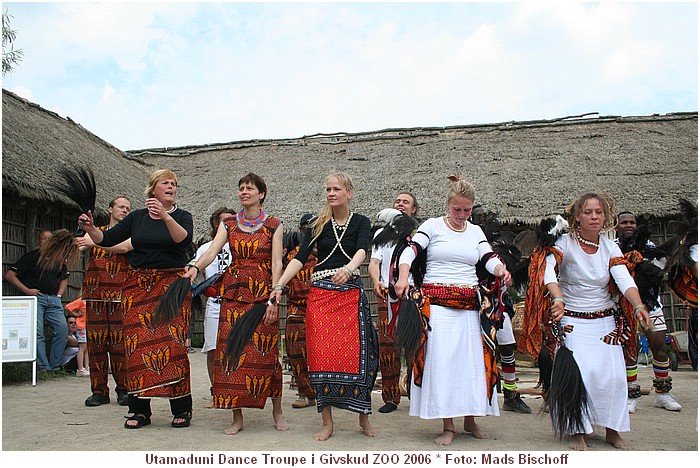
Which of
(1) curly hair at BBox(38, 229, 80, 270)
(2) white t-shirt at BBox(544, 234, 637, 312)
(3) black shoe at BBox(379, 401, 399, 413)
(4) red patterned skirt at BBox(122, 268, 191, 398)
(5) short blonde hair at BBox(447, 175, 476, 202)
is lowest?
(3) black shoe at BBox(379, 401, 399, 413)

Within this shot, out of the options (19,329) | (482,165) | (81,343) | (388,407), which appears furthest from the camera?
(482,165)

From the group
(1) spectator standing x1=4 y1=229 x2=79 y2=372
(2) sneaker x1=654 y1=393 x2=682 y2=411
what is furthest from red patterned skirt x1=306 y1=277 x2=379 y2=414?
(1) spectator standing x1=4 y1=229 x2=79 y2=372

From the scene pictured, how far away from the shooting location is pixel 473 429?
4.53 metres

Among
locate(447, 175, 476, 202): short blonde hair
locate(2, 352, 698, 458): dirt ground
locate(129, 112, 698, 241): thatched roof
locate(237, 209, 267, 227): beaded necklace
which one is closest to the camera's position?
locate(2, 352, 698, 458): dirt ground

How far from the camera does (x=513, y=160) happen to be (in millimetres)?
15117

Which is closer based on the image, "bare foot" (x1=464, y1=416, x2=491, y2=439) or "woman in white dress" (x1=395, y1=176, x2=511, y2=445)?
"woman in white dress" (x1=395, y1=176, x2=511, y2=445)

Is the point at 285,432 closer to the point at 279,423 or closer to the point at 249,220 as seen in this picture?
the point at 279,423

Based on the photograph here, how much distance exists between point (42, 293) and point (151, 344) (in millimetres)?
4736

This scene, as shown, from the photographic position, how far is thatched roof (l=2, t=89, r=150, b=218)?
933 cm

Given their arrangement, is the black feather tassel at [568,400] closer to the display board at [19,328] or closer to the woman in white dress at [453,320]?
the woman in white dress at [453,320]

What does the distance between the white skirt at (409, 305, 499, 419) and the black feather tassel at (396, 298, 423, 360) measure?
130mm

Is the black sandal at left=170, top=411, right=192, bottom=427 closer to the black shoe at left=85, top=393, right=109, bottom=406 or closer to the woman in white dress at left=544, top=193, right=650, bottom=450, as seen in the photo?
the black shoe at left=85, top=393, right=109, bottom=406

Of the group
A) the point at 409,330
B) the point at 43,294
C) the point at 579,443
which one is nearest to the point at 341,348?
the point at 409,330

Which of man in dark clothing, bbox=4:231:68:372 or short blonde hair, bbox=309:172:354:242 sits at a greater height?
short blonde hair, bbox=309:172:354:242
